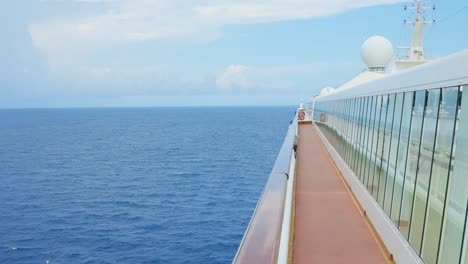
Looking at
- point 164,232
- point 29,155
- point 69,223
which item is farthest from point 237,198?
point 29,155

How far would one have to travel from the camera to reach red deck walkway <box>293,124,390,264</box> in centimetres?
590

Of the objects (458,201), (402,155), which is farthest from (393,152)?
(458,201)

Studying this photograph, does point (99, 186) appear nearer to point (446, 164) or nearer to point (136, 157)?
point (136, 157)

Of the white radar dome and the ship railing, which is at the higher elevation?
the white radar dome

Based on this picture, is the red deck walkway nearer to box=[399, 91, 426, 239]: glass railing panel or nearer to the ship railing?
box=[399, 91, 426, 239]: glass railing panel

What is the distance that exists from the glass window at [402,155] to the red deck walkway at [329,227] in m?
0.66

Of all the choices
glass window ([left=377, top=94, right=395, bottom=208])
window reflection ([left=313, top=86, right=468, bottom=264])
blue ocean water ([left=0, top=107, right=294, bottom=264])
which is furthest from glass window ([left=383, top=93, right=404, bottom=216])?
blue ocean water ([left=0, top=107, right=294, bottom=264])

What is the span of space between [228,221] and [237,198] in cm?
575

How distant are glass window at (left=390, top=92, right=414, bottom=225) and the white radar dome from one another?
2756 cm

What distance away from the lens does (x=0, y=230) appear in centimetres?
3033

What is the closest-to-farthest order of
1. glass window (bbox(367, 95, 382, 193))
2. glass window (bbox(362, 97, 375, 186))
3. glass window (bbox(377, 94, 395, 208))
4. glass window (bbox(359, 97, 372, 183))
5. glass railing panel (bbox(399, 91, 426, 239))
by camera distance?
glass railing panel (bbox(399, 91, 426, 239))
glass window (bbox(377, 94, 395, 208))
glass window (bbox(367, 95, 382, 193))
glass window (bbox(362, 97, 375, 186))
glass window (bbox(359, 97, 372, 183))

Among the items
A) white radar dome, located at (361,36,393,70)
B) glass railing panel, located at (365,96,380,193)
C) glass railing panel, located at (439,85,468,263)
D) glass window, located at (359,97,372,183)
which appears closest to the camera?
glass railing panel, located at (439,85,468,263)

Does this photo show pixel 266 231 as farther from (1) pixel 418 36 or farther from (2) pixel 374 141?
(1) pixel 418 36

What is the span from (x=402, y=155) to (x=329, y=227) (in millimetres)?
1761
